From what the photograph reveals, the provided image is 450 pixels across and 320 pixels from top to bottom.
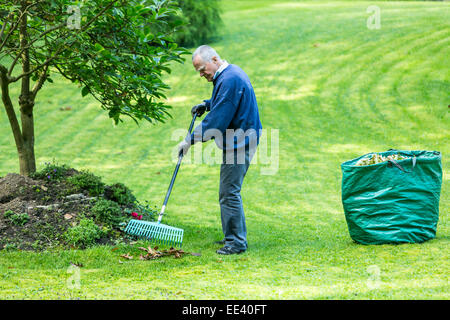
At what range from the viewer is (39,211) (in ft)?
17.1

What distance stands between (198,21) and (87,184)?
11.9m

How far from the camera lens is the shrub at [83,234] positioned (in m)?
4.82

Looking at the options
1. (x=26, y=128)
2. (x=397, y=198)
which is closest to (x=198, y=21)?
(x=26, y=128)

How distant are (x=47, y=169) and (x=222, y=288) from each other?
316 centimetres

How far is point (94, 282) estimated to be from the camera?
3.84 meters

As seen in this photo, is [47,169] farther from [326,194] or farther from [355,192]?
[326,194]

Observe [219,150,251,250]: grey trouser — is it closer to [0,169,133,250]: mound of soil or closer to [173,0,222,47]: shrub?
[0,169,133,250]: mound of soil

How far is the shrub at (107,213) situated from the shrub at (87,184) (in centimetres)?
32

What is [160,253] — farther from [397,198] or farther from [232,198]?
[397,198]

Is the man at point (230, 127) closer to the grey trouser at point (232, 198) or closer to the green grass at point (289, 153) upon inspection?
the grey trouser at point (232, 198)

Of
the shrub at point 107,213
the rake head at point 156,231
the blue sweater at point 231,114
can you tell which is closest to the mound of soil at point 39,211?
the shrub at point 107,213

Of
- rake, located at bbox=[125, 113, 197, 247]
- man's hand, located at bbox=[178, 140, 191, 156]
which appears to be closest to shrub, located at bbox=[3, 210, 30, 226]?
rake, located at bbox=[125, 113, 197, 247]

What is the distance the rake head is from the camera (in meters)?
4.60
